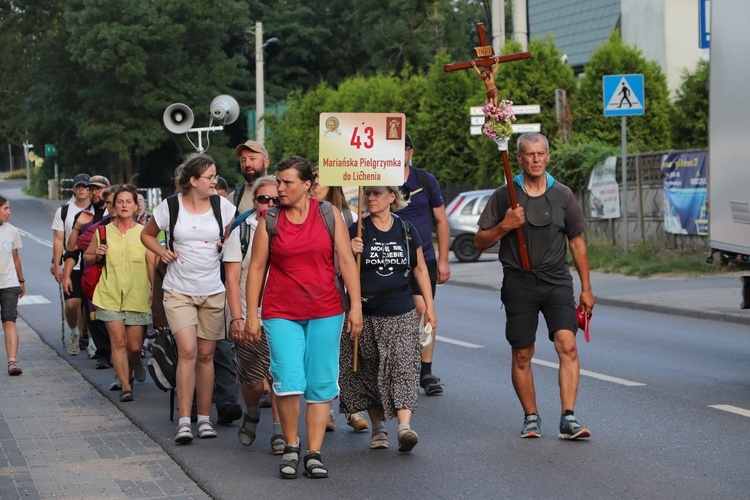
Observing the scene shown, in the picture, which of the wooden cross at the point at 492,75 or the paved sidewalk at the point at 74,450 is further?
the wooden cross at the point at 492,75

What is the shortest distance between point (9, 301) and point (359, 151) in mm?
5122

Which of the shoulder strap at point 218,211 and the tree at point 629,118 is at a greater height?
the tree at point 629,118

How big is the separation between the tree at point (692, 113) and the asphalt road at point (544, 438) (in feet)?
51.9

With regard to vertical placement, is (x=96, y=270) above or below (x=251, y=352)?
above

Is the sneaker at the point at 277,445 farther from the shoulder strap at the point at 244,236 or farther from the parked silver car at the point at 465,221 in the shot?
the parked silver car at the point at 465,221

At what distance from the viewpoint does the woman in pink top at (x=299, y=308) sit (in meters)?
7.09

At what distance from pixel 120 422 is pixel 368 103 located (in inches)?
1339

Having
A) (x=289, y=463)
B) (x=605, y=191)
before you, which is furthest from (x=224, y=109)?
(x=605, y=191)

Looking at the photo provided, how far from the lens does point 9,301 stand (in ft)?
39.1

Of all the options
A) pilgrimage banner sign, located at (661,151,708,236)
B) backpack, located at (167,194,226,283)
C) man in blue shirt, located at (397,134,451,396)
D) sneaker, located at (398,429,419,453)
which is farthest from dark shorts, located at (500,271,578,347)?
pilgrimage banner sign, located at (661,151,708,236)

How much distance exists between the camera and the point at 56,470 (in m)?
7.45

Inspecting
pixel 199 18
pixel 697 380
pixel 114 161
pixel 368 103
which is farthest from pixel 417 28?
pixel 697 380

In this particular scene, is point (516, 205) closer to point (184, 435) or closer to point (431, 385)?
point (184, 435)

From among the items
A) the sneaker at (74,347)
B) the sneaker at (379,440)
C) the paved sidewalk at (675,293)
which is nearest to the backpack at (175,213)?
the sneaker at (379,440)
